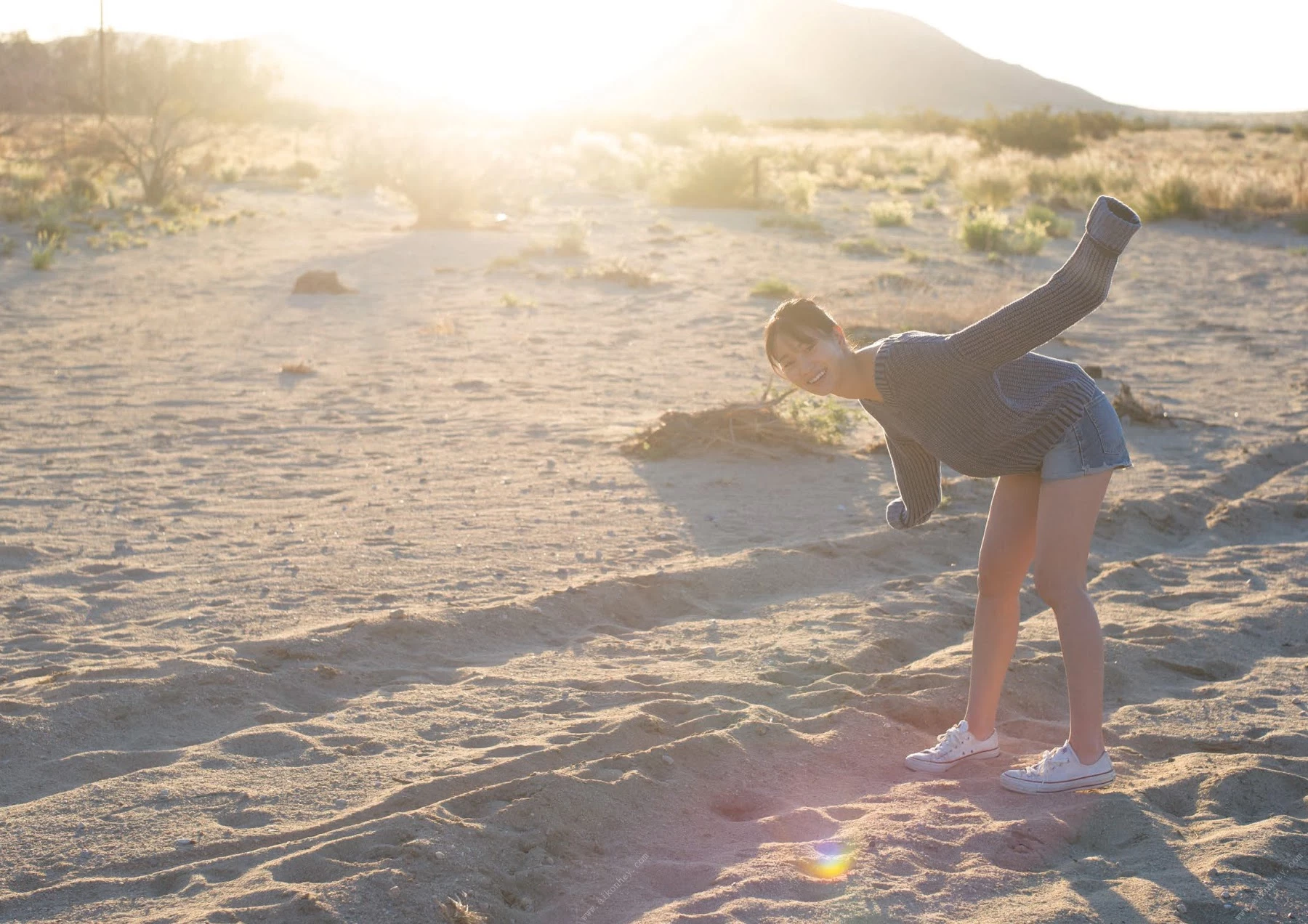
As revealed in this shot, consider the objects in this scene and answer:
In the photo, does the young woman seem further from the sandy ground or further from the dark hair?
the sandy ground

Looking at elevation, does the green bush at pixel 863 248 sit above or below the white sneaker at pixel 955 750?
above

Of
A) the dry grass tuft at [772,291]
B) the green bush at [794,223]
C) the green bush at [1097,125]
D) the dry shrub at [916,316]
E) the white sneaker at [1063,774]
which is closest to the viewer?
the white sneaker at [1063,774]

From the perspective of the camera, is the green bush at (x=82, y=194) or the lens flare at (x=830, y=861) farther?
the green bush at (x=82, y=194)

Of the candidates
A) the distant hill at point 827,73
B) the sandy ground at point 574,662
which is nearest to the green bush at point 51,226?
the sandy ground at point 574,662

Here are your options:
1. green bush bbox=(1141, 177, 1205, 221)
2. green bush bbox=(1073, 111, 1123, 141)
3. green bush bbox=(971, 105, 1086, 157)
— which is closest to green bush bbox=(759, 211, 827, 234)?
green bush bbox=(1141, 177, 1205, 221)

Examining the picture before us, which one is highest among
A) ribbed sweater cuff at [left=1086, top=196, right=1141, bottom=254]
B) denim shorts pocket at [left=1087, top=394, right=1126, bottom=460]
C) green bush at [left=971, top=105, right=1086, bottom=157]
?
green bush at [left=971, top=105, right=1086, bottom=157]

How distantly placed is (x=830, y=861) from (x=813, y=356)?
1.30 m

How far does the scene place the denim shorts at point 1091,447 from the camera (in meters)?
3.19

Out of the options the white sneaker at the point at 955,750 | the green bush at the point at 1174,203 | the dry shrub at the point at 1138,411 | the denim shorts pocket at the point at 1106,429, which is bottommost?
the white sneaker at the point at 955,750

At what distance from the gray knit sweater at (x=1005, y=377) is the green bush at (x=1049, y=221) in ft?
56.4

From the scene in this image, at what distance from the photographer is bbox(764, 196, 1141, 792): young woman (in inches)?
118

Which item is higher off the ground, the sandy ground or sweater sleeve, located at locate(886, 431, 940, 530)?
sweater sleeve, located at locate(886, 431, 940, 530)

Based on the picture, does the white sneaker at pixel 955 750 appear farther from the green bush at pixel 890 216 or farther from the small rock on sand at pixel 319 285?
the green bush at pixel 890 216

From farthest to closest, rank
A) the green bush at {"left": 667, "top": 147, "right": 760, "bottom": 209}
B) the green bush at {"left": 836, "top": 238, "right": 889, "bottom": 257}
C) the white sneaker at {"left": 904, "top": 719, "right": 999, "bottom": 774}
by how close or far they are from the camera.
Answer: the green bush at {"left": 667, "top": 147, "right": 760, "bottom": 209} → the green bush at {"left": 836, "top": 238, "right": 889, "bottom": 257} → the white sneaker at {"left": 904, "top": 719, "right": 999, "bottom": 774}
